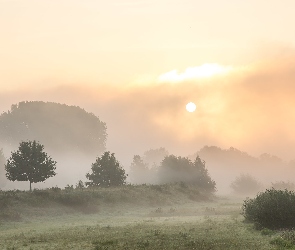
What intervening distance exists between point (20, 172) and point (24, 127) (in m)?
87.5

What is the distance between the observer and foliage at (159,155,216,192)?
358 feet

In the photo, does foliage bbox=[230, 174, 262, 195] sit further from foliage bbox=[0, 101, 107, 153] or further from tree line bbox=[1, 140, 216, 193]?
foliage bbox=[0, 101, 107, 153]

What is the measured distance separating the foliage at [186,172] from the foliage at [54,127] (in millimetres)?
47511

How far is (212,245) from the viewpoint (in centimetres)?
2709

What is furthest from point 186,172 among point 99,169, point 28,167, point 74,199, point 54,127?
point 54,127

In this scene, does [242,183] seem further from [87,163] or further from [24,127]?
[24,127]

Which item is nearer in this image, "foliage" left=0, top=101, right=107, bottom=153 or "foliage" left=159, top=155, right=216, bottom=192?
"foliage" left=159, top=155, right=216, bottom=192

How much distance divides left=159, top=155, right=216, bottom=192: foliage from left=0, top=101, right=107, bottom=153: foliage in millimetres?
47511

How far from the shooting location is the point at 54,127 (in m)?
156

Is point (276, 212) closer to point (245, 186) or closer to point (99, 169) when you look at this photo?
point (99, 169)

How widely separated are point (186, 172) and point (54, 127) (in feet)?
211

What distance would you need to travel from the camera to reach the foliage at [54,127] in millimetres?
150750

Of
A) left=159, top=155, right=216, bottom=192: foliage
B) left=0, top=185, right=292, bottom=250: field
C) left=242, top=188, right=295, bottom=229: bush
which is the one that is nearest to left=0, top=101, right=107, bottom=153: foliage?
left=159, top=155, right=216, bottom=192: foliage

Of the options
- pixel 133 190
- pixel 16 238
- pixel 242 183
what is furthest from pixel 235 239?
pixel 242 183
